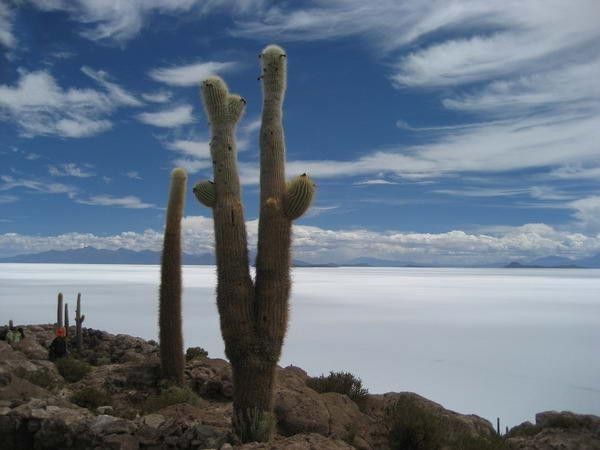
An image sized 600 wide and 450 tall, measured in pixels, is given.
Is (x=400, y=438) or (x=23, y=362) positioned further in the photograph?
(x=23, y=362)

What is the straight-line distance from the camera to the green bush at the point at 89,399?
14.4m

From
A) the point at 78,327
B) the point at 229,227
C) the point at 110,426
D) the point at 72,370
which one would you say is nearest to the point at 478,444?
the point at 229,227

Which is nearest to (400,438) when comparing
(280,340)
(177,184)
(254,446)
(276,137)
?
(280,340)

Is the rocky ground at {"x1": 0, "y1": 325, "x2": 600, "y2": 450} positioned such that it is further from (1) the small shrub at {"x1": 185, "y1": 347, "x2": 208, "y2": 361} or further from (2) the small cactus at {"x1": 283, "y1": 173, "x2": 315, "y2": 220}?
(2) the small cactus at {"x1": 283, "y1": 173, "x2": 315, "y2": 220}

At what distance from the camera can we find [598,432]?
12.2 m

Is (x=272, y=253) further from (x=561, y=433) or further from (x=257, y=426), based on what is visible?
(x=561, y=433)

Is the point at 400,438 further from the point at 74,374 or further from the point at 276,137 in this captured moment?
the point at 74,374

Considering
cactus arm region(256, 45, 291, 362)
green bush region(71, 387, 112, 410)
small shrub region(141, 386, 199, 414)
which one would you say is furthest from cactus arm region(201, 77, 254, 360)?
green bush region(71, 387, 112, 410)

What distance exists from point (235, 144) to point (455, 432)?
7.41 m

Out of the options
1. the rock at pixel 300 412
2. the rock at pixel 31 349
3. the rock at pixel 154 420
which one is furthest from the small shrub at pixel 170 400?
the rock at pixel 31 349

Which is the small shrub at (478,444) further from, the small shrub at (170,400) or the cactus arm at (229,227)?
the small shrub at (170,400)

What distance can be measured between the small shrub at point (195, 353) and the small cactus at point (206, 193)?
35.5 feet

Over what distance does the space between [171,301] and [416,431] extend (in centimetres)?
798

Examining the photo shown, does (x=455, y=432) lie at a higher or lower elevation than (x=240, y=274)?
lower
